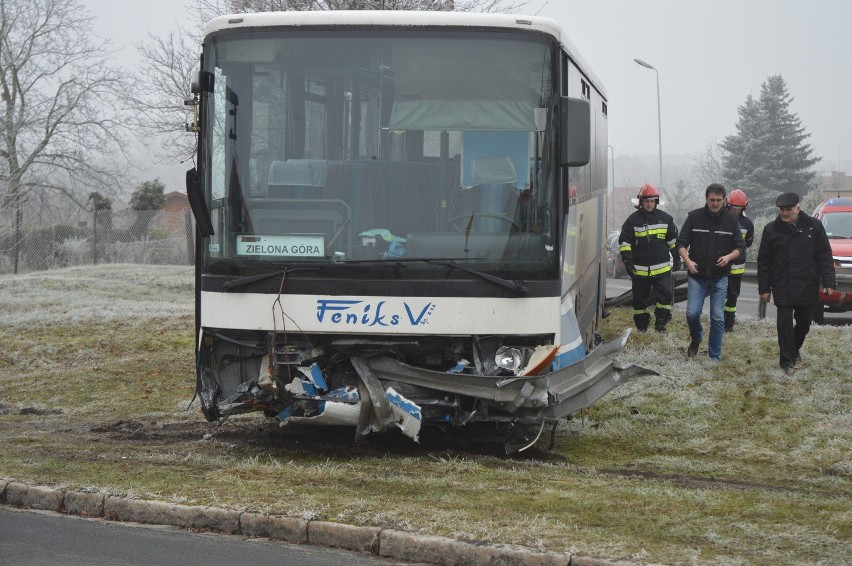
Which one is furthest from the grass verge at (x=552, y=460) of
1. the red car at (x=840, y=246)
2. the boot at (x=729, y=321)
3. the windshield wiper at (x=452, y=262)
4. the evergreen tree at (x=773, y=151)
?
the evergreen tree at (x=773, y=151)

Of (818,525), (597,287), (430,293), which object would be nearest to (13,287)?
(597,287)

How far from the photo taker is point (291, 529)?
696 cm

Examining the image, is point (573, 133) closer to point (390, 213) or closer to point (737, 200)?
point (390, 213)

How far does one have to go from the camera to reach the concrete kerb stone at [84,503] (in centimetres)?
778

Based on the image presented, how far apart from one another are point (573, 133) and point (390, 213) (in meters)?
1.48

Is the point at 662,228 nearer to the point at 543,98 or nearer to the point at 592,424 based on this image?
the point at 592,424

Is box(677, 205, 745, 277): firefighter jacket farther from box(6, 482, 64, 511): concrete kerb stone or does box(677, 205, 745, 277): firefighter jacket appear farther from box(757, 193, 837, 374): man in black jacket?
box(6, 482, 64, 511): concrete kerb stone

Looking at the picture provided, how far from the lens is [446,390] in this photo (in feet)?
28.9

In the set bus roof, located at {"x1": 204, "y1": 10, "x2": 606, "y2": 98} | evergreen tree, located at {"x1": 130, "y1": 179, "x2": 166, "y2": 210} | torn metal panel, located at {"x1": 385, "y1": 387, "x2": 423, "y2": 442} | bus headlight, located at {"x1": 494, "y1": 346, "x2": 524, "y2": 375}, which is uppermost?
evergreen tree, located at {"x1": 130, "y1": 179, "x2": 166, "y2": 210}

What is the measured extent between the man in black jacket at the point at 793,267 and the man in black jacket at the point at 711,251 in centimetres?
49

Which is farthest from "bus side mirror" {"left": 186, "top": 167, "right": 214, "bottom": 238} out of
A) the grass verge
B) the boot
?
the boot

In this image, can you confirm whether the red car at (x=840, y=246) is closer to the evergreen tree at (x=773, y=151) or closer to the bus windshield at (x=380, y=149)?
the bus windshield at (x=380, y=149)

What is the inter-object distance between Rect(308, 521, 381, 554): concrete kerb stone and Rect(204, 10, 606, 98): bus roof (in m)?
3.94

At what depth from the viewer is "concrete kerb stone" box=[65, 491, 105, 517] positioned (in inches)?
306
